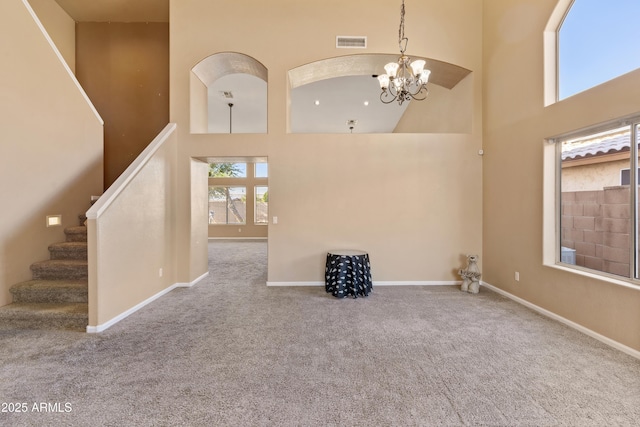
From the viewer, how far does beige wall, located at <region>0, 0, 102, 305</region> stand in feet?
10.7

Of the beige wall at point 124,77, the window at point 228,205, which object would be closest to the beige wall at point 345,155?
the beige wall at point 124,77

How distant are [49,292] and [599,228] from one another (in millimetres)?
6350

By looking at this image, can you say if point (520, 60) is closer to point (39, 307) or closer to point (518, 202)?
point (518, 202)

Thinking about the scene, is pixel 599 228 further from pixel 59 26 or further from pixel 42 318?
pixel 59 26

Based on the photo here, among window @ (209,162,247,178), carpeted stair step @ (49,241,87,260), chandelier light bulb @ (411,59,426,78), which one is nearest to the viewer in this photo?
chandelier light bulb @ (411,59,426,78)

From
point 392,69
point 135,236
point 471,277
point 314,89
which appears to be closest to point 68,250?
point 135,236

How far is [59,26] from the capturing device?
201 inches

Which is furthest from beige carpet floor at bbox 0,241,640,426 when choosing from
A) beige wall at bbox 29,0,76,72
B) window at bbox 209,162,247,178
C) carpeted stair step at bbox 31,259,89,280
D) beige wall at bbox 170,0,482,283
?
window at bbox 209,162,247,178

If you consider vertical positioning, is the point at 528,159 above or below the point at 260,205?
above

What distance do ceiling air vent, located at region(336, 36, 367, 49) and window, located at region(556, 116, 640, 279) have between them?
3.25 m

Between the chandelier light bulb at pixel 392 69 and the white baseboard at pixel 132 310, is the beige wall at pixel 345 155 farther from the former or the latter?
the chandelier light bulb at pixel 392 69

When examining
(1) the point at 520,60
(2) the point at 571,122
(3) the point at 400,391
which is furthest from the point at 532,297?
(1) the point at 520,60

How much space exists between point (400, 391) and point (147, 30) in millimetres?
7230

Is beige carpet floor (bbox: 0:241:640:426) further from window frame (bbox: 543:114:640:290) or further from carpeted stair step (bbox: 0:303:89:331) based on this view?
window frame (bbox: 543:114:640:290)
